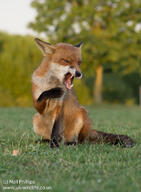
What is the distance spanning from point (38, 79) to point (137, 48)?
32.5 metres

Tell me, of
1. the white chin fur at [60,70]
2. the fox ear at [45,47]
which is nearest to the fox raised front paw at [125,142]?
the white chin fur at [60,70]

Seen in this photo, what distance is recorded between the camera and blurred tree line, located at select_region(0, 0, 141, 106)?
114 feet

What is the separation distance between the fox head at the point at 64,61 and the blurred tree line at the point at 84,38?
26.5 metres

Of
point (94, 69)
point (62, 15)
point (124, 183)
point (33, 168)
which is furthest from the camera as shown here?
point (94, 69)

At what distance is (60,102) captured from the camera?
6539mm

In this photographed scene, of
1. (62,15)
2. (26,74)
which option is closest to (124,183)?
(26,74)

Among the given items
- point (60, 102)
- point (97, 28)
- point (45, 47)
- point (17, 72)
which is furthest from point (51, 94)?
point (97, 28)

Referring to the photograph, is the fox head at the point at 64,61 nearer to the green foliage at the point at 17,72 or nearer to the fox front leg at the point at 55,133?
the fox front leg at the point at 55,133

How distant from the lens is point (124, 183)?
3988 millimetres

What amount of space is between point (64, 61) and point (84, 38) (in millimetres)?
29818

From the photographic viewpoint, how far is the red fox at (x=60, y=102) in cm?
629

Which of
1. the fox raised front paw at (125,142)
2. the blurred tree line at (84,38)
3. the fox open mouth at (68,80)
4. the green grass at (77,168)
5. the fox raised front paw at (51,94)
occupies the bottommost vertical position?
the green grass at (77,168)

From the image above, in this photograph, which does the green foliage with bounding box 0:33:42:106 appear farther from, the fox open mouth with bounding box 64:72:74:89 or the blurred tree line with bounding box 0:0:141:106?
the fox open mouth with bounding box 64:72:74:89

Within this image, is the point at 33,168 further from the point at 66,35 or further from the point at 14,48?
the point at 14,48
